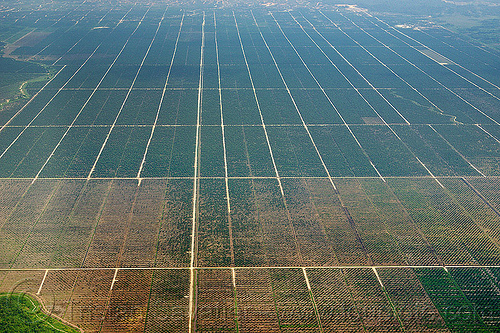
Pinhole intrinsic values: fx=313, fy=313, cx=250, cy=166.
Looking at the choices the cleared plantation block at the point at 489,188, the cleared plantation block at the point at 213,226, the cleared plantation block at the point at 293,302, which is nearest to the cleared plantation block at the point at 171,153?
the cleared plantation block at the point at 213,226

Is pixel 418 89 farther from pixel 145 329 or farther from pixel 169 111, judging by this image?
pixel 145 329

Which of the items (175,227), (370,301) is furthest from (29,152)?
(370,301)

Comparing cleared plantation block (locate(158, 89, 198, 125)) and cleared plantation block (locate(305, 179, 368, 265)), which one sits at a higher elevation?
cleared plantation block (locate(158, 89, 198, 125))

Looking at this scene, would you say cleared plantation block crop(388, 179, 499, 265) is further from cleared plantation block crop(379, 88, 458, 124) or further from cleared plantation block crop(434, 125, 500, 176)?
cleared plantation block crop(379, 88, 458, 124)

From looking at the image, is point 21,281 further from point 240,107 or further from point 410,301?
point 240,107

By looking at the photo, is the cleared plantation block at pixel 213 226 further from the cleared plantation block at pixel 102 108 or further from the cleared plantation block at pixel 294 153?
the cleared plantation block at pixel 102 108

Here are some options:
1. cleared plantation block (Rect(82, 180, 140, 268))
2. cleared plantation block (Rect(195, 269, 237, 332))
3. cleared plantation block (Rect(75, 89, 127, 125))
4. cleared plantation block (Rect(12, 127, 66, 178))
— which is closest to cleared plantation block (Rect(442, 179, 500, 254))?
cleared plantation block (Rect(195, 269, 237, 332))
